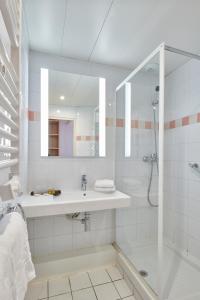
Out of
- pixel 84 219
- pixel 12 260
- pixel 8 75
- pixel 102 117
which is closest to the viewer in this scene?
pixel 12 260

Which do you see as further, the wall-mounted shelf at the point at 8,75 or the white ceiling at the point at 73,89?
the white ceiling at the point at 73,89

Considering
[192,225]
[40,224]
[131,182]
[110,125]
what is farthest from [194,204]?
[40,224]

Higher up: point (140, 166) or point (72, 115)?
point (72, 115)

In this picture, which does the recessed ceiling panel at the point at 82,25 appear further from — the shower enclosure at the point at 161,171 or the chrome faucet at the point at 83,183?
the chrome faucet at the point at 83,183

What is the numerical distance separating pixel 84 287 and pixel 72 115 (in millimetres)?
1704

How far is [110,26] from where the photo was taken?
1.48 meters

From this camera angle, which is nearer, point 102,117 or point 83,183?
point 83,183

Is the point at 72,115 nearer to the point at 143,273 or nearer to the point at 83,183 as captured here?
the point at 83,183

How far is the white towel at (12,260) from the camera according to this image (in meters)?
0.43

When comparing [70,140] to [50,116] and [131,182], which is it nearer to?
[50,116]

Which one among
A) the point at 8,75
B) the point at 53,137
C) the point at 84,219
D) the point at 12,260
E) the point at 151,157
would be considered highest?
the point at 8,75

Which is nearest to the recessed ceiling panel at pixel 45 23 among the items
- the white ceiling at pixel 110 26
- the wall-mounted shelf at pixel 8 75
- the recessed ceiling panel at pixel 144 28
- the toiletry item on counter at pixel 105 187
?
the white ceiling at pixel 110 26

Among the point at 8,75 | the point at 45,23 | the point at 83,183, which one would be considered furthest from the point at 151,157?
the point at 45,23

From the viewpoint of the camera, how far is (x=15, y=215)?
26.2 inches
